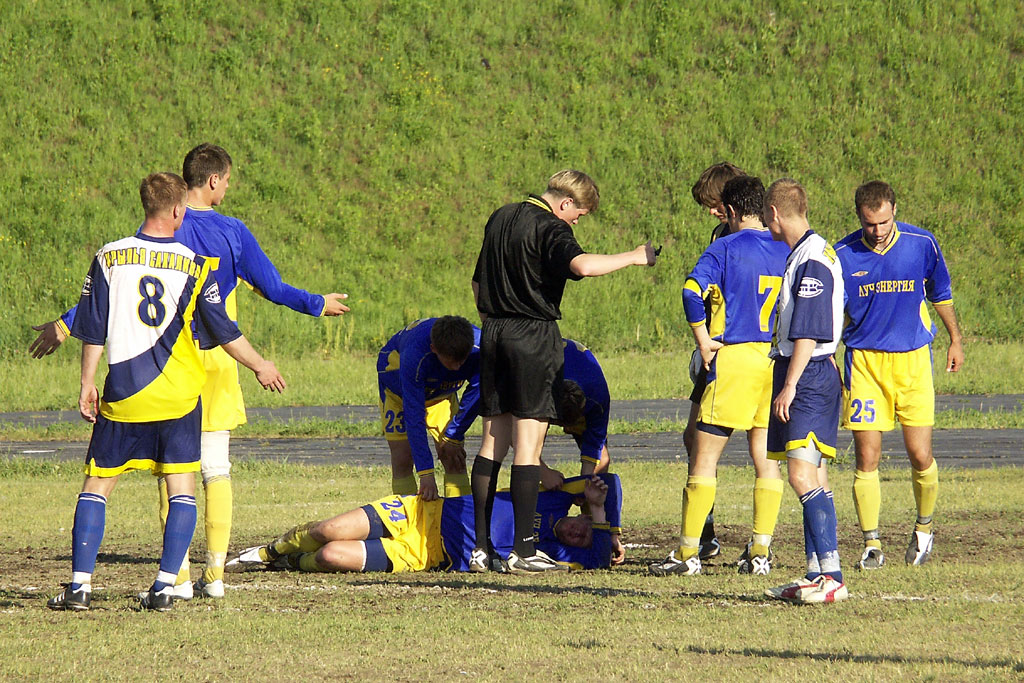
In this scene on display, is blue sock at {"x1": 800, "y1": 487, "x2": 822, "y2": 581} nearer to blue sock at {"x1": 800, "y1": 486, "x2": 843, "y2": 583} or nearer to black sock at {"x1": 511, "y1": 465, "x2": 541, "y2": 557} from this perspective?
blue sock at {"x1": 800, "y1": 486, "x2": 843, "y2": 583}

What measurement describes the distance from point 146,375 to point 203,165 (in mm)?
1398

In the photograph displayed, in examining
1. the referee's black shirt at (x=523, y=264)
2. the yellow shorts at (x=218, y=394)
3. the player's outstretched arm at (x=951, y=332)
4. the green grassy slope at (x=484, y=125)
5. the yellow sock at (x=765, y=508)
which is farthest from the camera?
the green grassy slope at (x=484, y=125)

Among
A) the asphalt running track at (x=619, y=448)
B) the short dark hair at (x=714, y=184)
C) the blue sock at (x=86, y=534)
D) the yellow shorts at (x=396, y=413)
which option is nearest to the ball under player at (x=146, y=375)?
the blue sock at (x=86, y=534)

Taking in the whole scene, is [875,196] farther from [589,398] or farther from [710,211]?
[589,398]

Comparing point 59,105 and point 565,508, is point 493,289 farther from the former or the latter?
point 59,105

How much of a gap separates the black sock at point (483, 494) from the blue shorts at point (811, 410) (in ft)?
6.00

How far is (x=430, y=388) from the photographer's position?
27.4ft

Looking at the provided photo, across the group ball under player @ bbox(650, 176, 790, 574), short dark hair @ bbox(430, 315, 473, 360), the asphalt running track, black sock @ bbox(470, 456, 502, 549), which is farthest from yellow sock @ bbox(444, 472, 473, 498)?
the asphalt running track

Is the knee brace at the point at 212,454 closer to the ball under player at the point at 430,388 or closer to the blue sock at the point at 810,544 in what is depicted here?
the ball under player at the point at 430,388

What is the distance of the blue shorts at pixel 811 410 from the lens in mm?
6590

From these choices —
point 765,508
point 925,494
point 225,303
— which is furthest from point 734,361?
point 225,303

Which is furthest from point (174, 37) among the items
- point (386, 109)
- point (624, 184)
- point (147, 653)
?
point (147, 653)

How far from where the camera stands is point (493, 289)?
7.62 meters

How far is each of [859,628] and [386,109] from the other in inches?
1178
